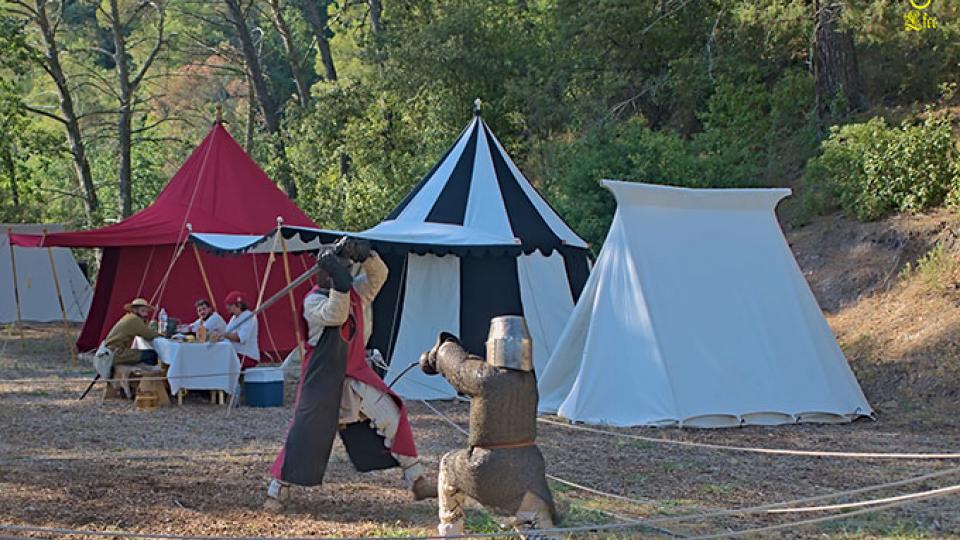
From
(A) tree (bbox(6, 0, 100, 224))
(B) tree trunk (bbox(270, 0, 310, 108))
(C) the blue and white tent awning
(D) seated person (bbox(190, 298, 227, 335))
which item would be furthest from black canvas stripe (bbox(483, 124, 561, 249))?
(B) tree trunk (bbox(270, 0, 310, 108))

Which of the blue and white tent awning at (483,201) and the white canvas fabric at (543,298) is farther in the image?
the blue and white tent awning at (483,201)

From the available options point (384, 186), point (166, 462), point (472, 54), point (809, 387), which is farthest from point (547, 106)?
point (166, 462)

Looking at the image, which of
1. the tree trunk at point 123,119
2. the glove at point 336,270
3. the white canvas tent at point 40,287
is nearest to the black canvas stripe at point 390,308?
the glove at point 336,270

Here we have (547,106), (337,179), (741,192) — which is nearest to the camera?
(741,192)

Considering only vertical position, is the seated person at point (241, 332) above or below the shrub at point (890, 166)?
below

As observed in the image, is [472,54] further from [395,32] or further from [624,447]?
[624,447]

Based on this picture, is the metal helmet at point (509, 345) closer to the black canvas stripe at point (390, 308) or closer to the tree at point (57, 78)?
the black canvas stripe at point (390, 308)

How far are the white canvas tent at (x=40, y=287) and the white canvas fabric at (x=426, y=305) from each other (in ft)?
37.1

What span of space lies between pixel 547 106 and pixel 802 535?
49.5ft

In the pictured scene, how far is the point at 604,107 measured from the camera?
63.4 ft

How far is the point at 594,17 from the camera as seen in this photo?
18922 millimetres

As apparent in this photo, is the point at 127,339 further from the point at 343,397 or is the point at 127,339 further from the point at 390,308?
the point at 343,397

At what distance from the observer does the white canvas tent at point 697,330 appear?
31.5 ft

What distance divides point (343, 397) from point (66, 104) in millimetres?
19727
